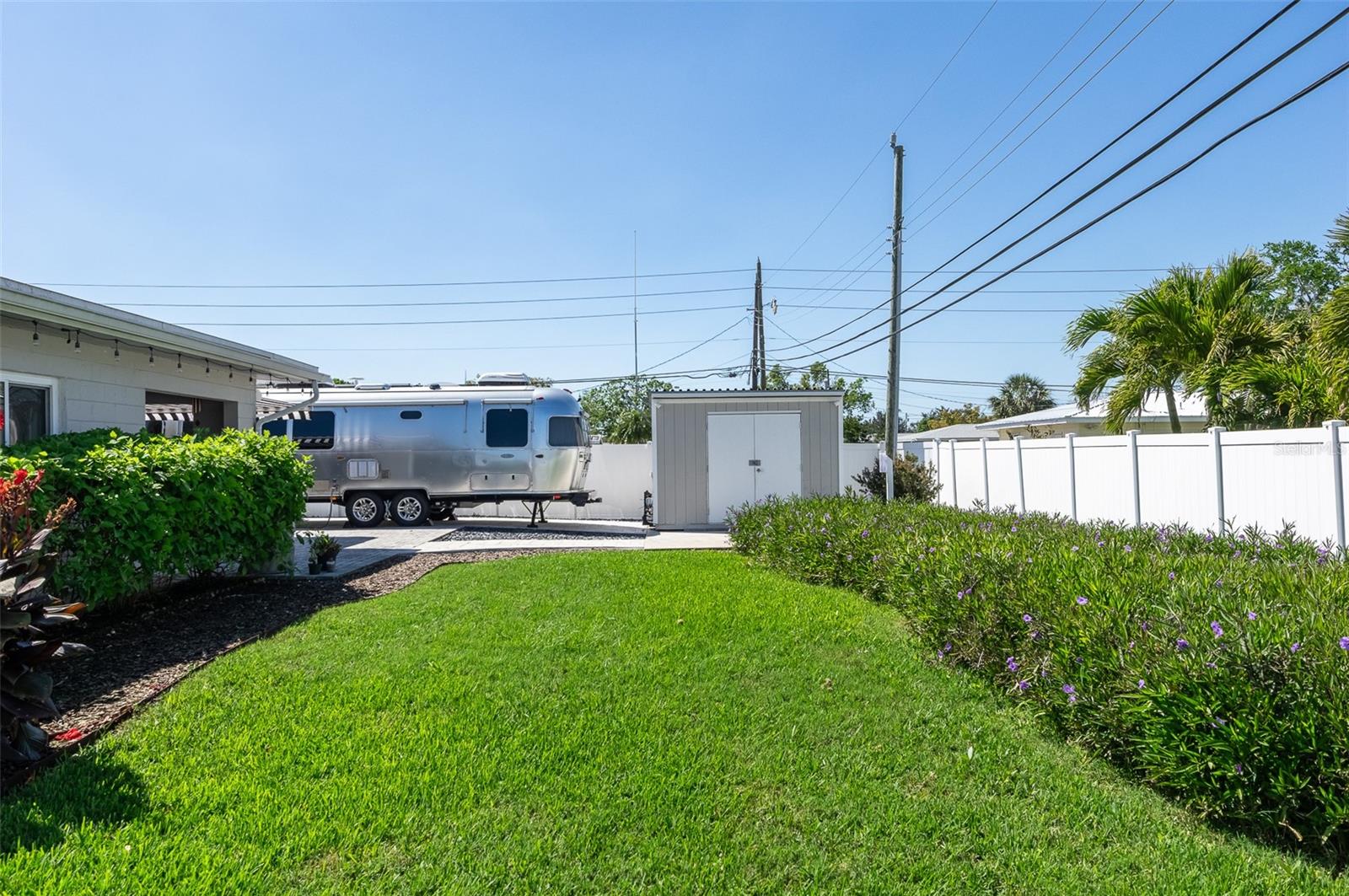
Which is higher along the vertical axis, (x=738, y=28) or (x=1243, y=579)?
(x=738, y=28)

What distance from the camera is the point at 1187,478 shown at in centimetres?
714

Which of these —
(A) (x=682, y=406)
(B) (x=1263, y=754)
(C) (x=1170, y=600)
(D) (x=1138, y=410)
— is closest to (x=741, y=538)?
(A) (x=682, y=406)

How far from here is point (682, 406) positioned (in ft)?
42.8

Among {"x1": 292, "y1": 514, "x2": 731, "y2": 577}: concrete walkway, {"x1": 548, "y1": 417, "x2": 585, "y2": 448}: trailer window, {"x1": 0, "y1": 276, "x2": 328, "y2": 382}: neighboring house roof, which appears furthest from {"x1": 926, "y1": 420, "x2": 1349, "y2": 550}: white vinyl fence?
{"x1": 0, "y1": 276, "x2": 328, "y2": 382}: neighboring house roof

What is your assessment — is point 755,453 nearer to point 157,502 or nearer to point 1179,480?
point 1179,480

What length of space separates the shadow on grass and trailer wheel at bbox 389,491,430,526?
10.6 metres

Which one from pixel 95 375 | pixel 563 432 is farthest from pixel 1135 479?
pixel 95 375

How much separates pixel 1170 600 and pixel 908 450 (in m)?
12.7

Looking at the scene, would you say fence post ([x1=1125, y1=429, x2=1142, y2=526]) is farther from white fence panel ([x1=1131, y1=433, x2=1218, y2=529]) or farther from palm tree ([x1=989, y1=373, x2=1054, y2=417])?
palm tree ([x1=989, y1=373, x2=1054, y2=417])

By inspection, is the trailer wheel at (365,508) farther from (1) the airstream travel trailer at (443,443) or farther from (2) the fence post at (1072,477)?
(2) the fence post at (1072,477)

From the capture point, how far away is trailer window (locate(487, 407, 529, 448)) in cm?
1324

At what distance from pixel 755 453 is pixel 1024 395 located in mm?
33043

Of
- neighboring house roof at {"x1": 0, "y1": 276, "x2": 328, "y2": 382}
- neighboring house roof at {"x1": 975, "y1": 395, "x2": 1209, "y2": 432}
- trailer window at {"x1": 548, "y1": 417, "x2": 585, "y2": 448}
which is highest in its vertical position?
neighboring house roof at {"x1": 0, "y1": 276, "x2": 328, "y2": 382}

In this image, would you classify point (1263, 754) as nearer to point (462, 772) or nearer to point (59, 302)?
point (462, 772)
